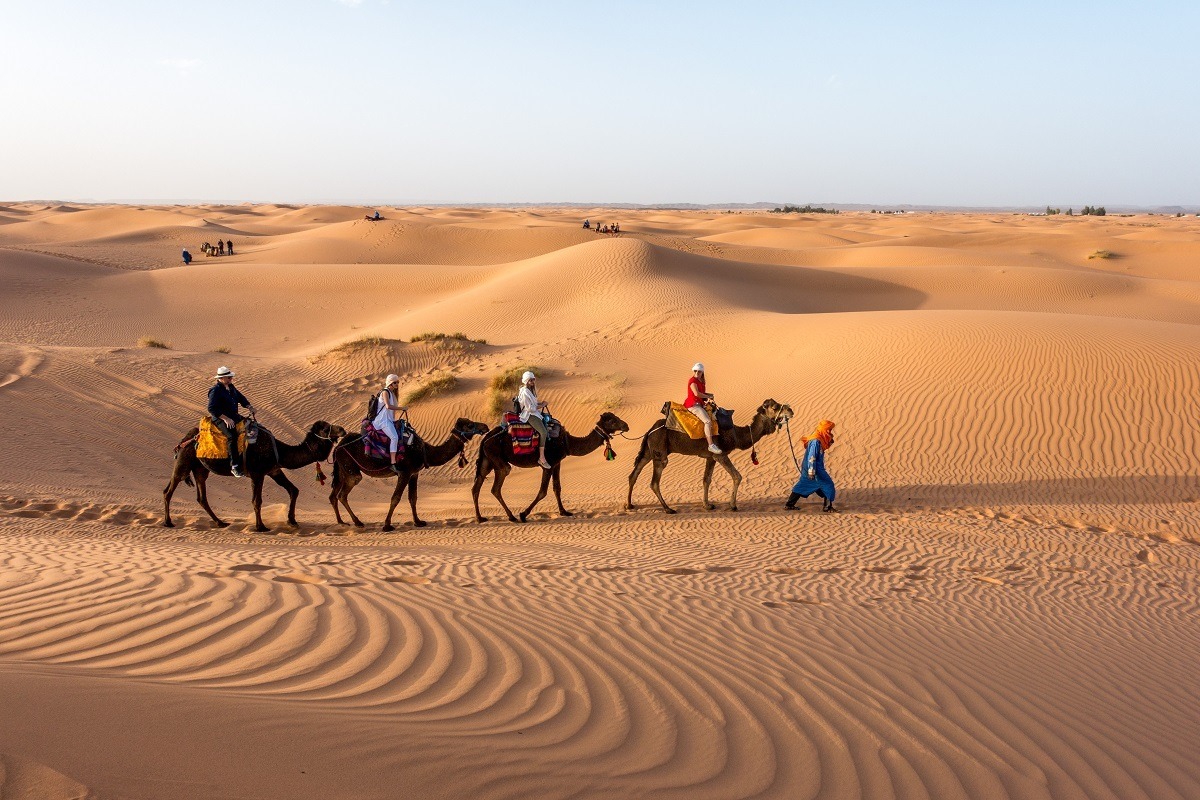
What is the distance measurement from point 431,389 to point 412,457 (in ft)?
27.6

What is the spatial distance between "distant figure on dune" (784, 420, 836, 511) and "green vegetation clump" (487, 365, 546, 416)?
835cm

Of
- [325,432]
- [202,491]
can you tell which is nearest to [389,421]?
[325,432]

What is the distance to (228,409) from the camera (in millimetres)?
12102


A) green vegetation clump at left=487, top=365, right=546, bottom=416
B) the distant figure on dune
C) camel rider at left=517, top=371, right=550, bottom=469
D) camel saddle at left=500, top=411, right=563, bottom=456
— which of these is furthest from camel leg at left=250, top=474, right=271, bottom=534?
green vegetation clump at left=487, top=365, right=546, bottom=416

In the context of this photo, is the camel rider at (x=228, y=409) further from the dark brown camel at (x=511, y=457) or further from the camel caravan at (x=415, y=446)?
the dark brown camel at (x=511, y=457)

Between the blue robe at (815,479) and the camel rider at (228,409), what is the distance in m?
7.72

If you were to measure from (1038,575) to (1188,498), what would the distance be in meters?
6.04

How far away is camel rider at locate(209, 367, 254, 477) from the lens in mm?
12016

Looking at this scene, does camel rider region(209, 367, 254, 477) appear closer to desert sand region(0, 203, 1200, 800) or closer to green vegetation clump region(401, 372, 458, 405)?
desert sand region(0, 203, 1200, 800)

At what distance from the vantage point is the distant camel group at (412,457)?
41.2 ft

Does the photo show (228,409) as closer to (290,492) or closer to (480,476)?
(290,492)

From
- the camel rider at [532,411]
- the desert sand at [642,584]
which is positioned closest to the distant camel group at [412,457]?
the camel rider at [532,411]

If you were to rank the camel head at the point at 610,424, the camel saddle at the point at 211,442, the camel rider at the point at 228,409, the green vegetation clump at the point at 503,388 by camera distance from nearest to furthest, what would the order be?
the camel rider at the point at 228,409 → the camel saddle at the point at 211,442 → the camel head at the point at 610,424 → the green vegetation clump at the point at 503,388

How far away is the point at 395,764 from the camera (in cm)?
391
